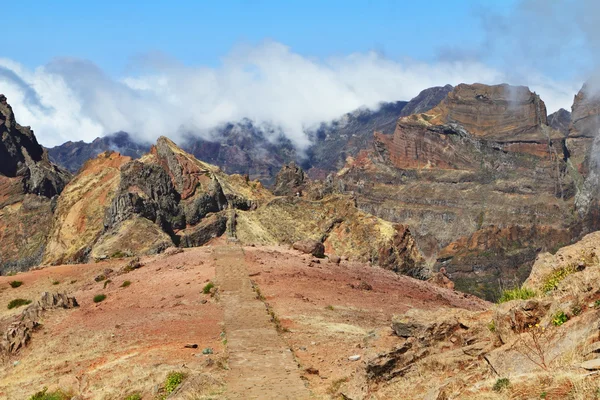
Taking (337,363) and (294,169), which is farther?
(294,169)

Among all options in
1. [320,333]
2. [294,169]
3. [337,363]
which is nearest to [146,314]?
[320,333]

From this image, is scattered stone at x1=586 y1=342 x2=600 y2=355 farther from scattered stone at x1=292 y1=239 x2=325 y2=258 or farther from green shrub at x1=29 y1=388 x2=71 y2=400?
scattered stone at x1=292 y1=239 x2=325 y2=258

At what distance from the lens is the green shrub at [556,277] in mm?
19219

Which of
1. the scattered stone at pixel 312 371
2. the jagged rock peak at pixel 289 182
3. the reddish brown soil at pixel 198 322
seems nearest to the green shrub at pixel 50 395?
the reddish brown soil at pixel 198 322

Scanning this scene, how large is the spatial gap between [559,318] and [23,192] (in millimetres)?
125761

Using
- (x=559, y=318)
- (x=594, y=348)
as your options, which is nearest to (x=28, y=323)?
(x=559, y=318)

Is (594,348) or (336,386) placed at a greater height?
(594,348)

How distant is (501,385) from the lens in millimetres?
12391

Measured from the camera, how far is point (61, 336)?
32219 millimetres

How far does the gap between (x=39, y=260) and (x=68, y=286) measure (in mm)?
46553

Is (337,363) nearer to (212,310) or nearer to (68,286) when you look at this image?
(212,310)

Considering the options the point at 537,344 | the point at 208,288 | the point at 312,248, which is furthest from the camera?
the point at 312,248

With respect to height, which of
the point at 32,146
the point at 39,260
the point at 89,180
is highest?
the point at 32,146

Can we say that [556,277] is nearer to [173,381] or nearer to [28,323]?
[173,381]
